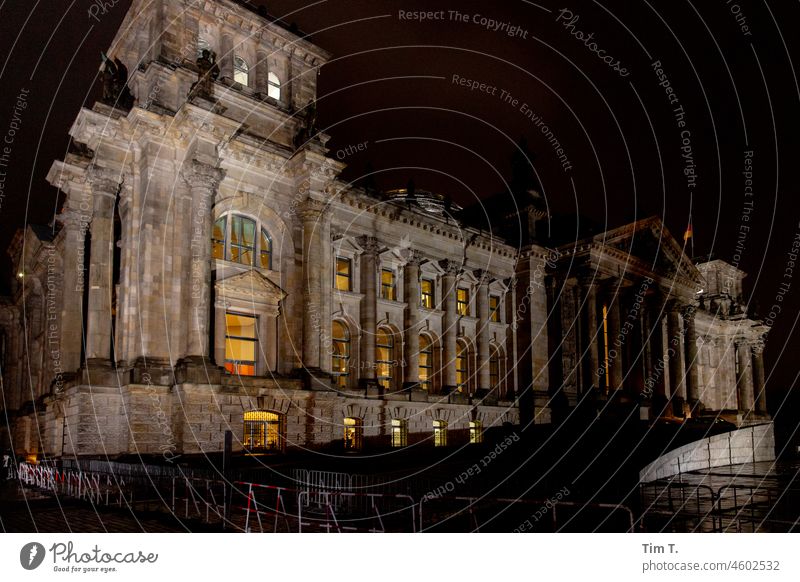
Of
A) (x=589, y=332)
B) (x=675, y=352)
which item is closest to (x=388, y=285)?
(x=589, y=332)

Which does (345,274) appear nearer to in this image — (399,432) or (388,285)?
(388,285)

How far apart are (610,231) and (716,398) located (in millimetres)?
31866

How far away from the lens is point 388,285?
138 feet

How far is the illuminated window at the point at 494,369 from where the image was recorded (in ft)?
156

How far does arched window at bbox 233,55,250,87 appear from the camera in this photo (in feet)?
115

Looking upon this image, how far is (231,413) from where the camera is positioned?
95.7 ft

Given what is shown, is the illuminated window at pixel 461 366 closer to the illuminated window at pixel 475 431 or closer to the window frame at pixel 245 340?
the illuminated window at pixel 475 431

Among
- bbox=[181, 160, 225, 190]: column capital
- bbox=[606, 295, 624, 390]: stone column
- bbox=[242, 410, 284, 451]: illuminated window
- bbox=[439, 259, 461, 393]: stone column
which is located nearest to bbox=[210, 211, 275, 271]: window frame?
bbox=[181, 160, 225, 190]: column capital

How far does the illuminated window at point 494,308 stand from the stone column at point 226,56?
23166 millimetres

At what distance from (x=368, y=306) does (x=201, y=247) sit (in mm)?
11671

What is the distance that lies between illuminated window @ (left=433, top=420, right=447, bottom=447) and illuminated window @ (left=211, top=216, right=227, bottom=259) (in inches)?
649

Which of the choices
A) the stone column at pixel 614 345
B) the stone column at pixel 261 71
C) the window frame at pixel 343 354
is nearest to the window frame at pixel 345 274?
the window frame at pixel 343 354

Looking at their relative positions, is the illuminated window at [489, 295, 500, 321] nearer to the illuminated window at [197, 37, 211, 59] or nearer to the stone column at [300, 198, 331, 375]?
the stone column at [300, 198, 331, 375]
